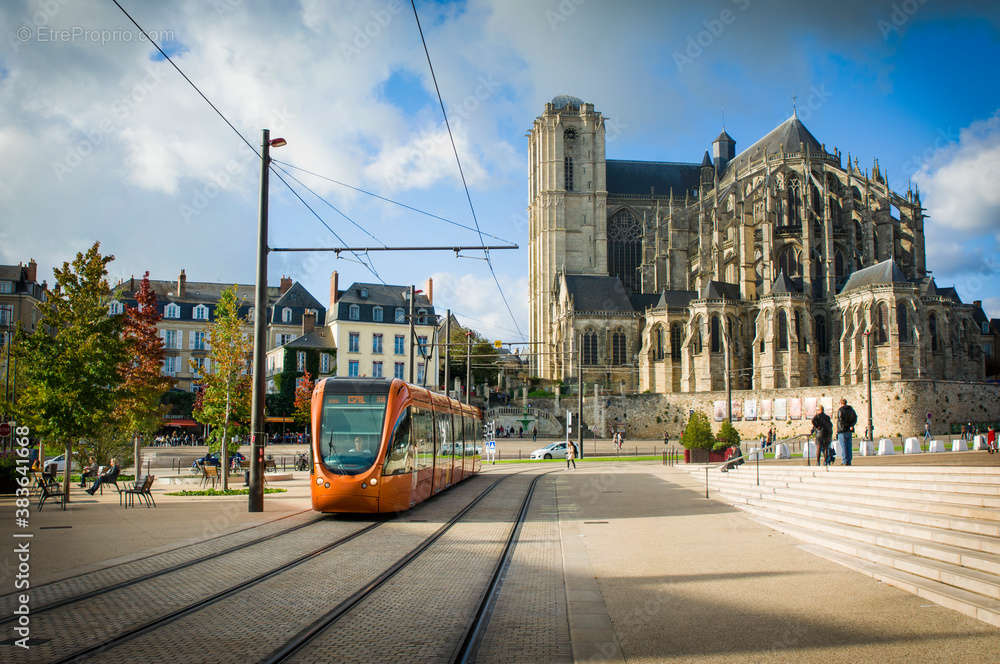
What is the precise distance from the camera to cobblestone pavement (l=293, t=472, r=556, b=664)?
17.2 ft

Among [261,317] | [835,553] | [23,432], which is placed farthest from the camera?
[261,317]

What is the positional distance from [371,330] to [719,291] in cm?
2720

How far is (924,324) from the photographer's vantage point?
4762cm

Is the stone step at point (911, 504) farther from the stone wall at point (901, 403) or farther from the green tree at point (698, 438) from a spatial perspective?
the stone wall at point (901, 403)

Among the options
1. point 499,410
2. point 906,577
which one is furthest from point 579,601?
point 499,410

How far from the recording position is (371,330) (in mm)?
49125

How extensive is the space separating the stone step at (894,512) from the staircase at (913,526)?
0.01 metres

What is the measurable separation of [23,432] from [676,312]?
5367cm

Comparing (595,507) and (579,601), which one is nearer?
(579,601)

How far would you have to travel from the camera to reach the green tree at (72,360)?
15.4 meters

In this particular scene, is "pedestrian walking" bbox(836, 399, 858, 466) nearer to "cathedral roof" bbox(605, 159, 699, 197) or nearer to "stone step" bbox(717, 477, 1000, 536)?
"stone step" bbox(717, 477, 1000, 536)

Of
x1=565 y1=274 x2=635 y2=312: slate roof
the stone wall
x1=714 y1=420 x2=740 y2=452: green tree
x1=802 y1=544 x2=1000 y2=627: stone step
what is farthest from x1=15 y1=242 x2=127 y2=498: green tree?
x1=565 y1=274 x2=635 y2=312: slate roof

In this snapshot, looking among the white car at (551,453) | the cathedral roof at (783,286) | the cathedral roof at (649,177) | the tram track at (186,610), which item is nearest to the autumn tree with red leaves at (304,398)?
the white car at (551,453)

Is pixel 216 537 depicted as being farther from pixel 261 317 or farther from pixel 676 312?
pixel 676 312
